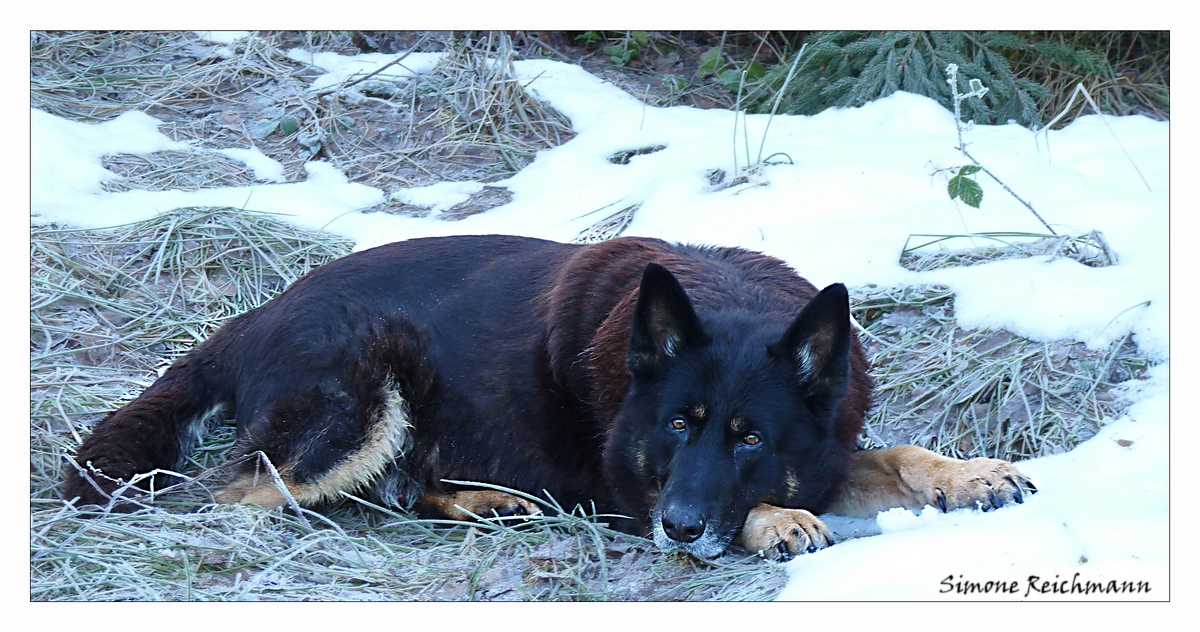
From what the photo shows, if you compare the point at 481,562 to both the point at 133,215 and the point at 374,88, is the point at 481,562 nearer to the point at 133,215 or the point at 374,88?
the point at 133,215

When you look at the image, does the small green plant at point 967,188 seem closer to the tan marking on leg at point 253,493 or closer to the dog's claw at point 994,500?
the dog's claw at point 994,500

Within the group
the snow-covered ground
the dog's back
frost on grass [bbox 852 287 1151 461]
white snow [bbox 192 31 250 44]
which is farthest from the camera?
white snow [bbox 192 31 250 44]

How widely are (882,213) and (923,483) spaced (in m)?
2.59

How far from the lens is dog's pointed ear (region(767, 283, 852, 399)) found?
12.5ft

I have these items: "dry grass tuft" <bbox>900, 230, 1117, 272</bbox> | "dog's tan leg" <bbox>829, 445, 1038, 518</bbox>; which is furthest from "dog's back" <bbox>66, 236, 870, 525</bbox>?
"dry grass tuft" <bbox>900, 230, 1117, 272</bbox>

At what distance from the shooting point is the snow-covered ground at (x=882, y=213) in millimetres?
3600

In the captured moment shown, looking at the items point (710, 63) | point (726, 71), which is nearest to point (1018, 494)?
point (726, 71)

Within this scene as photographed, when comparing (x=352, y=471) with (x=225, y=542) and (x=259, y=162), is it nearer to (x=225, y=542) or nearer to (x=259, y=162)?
(x=225, y=542)

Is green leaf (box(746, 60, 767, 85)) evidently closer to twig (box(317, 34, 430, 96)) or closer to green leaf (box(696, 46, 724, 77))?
green leaf (box(696, 46, 724, 77))

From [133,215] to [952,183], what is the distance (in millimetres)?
5347

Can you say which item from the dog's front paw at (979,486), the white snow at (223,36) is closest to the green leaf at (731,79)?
the white snow at (223,36)

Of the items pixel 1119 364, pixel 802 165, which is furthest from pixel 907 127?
pixel 1119 364

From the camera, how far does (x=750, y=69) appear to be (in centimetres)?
812

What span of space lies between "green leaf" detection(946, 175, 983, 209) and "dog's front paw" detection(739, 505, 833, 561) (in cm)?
224
